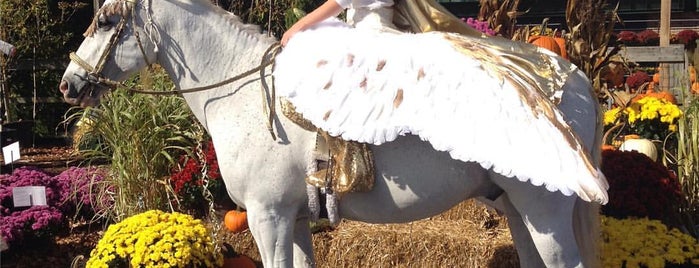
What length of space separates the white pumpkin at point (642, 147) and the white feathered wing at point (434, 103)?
3313 mm

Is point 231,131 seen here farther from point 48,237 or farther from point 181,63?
point 48,237

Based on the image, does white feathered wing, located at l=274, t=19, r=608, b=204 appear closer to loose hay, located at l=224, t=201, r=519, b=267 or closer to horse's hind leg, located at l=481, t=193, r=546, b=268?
horse's hind leg, located at l=481, t=193, r=546, b=268

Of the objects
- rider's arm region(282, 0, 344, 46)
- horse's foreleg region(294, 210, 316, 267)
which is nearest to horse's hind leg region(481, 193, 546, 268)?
horse's foreleg region(294, 210, 316, 267)

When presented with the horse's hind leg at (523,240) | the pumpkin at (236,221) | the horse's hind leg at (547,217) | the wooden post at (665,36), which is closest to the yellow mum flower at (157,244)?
the pumpkin at (236,221)

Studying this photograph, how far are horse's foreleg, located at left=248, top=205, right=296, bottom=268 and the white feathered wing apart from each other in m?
0.47

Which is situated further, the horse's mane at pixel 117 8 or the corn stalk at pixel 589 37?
the corn stalk at pixel 589 37

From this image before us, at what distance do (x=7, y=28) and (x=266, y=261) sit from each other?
9003 mm

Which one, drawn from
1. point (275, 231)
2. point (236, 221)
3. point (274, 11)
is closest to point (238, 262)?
point (236, 221)

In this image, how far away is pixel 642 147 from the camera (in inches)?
229

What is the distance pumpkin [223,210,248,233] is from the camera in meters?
5.03

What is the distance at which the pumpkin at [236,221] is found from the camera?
5031 mm

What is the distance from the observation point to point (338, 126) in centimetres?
286

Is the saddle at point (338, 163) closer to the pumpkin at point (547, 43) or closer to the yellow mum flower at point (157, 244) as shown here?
the yellow mum flower at point (157, 244)

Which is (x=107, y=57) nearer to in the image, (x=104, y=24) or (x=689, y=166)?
(x=104, y=24)
